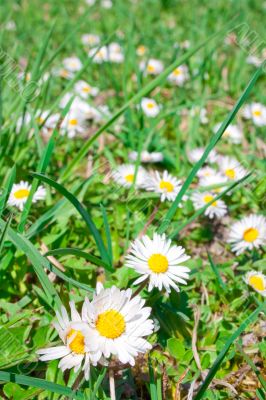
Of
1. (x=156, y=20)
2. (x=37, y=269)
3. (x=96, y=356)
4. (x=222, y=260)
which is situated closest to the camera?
(x=96, y=356)

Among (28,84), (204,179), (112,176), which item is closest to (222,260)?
(204,179)

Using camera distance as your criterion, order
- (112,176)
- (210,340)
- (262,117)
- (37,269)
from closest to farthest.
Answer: (37,269)
(210,340)
(112,176)
(262,117)

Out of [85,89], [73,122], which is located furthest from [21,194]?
[85,89]

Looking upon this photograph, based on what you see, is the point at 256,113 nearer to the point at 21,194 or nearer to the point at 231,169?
the point at 231,169

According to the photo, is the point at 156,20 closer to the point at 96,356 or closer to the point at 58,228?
the point at 58,228

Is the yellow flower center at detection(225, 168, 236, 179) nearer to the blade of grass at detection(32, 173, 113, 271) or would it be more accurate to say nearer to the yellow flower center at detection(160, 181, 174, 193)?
the yellow flower center at detection(160, 181, 174, 193)

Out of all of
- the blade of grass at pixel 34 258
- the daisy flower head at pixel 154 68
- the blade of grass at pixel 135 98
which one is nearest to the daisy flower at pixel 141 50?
the daisy flower head at pixel 154 68

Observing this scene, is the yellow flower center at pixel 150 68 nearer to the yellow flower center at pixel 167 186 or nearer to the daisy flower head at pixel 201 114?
the daisy flower head at pixel 201 114
